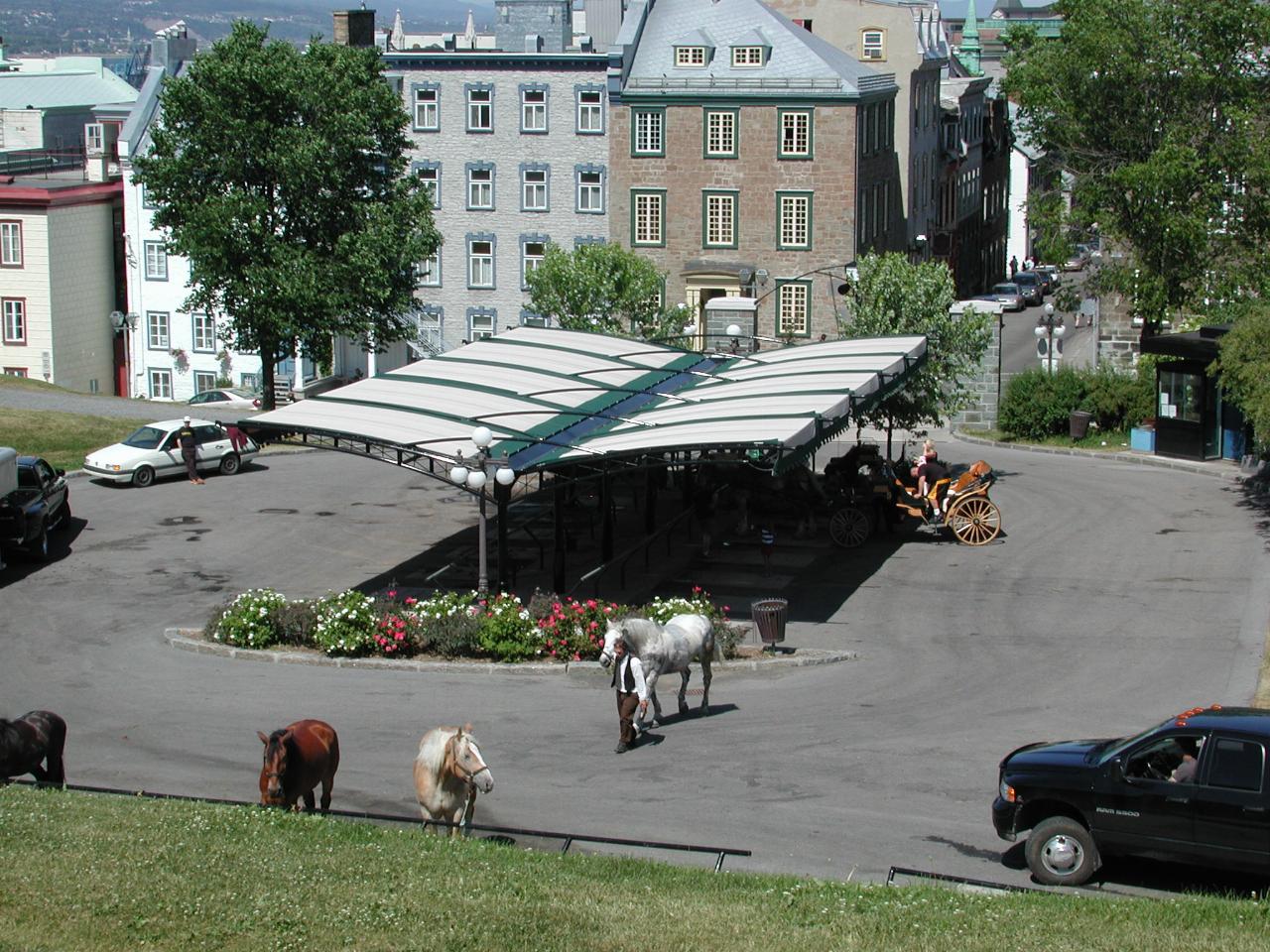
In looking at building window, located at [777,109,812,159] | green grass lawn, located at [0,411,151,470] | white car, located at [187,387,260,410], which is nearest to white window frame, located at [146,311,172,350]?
white car, located at [187,387,260,410]

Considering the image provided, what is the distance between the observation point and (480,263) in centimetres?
7025

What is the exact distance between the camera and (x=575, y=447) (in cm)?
2858

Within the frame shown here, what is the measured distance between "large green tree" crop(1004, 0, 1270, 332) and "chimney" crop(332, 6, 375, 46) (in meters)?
32.2

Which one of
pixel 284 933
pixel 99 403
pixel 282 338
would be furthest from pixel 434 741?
pixel 99 403

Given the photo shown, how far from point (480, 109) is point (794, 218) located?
1456 cm

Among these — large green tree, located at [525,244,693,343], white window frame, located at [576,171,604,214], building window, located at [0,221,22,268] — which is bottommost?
large green tree, located at [525,244,693,343]

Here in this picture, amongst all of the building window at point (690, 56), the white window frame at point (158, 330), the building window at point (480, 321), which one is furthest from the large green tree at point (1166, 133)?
the white window frame at point (158, 330)

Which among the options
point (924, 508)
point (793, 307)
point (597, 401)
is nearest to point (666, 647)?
point (597, 401)

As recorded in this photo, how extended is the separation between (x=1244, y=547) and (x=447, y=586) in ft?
53.1

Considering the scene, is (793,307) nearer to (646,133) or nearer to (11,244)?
(646,133)

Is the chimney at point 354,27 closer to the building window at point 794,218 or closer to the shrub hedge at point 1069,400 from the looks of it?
the building window at point 794,218

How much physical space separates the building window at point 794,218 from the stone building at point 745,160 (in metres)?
Result: 0.04

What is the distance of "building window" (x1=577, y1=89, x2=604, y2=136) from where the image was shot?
6750 centimetres

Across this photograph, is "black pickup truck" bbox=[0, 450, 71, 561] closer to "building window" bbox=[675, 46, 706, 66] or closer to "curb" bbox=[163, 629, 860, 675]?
"curb" bbox=[163, 629, 860, 675]
